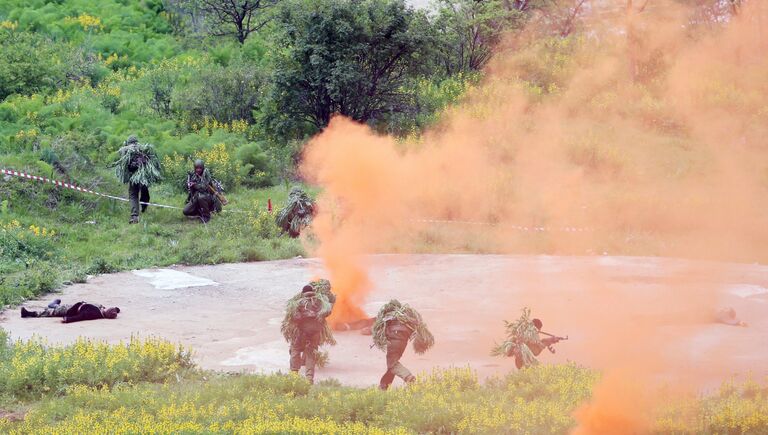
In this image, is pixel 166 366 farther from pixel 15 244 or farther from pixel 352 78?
pixel 352 78

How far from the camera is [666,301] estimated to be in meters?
18.1

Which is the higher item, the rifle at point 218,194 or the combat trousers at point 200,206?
the rifle at point 218,194

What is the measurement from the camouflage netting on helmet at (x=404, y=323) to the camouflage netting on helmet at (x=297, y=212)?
9.99 metres

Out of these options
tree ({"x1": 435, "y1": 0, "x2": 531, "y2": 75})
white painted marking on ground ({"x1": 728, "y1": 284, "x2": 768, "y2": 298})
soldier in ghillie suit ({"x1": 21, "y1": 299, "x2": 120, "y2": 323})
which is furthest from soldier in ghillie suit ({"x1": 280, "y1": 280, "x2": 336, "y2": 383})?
tree ({"x1": 435, "y1": 0, "x2": 531, "y2": 75})

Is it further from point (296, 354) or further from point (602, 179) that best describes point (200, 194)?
point (296, 354)

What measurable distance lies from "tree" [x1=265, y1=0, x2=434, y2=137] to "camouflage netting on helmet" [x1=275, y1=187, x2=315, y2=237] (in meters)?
8.12

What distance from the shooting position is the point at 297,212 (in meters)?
23.8

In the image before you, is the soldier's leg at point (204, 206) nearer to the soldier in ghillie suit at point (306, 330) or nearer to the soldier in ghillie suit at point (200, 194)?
the soldier in ghillie suit at point (200, 194)

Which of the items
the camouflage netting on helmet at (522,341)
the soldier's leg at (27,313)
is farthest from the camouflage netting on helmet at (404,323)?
the soldier's leg at (27,313)

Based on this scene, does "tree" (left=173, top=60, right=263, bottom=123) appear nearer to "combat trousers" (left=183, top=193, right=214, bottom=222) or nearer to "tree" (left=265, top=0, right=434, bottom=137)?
"tree" (left=265, top=0, right=434, bottom=137)

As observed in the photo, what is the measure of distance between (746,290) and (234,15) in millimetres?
26309

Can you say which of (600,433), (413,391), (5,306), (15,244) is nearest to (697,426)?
(600,433)

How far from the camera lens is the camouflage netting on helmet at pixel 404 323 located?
13.7 meters

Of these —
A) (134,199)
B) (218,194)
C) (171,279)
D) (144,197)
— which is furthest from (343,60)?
(171,279)
